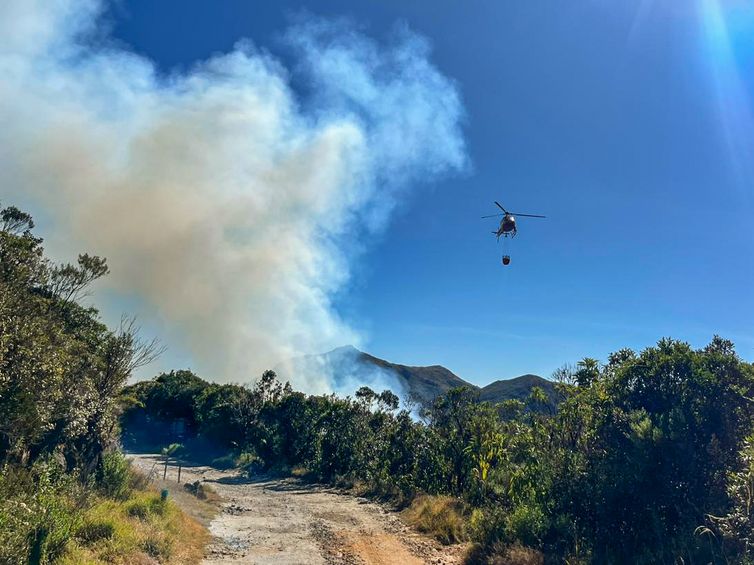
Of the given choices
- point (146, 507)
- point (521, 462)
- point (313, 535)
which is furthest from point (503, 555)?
point (146, 507)

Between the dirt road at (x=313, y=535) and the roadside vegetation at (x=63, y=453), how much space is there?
4.83 ft

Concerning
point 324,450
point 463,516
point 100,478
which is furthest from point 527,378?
point 100,478

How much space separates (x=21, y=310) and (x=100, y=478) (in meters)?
7.21

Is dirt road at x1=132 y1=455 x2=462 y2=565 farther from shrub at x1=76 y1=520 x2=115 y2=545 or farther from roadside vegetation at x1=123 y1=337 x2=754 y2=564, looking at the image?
shrub at x1=76 y1=520 x2=115 y2=545

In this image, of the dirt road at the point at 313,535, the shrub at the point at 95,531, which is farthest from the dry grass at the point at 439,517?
the shrub at the point at 95,531

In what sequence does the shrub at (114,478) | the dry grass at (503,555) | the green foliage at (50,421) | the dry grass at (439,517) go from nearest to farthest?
the green foliage at (50,421), the dry grass at (503,555), the shrub at (114,478), the dry grass at (439,517)

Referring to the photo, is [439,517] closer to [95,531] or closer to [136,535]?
[136,535]

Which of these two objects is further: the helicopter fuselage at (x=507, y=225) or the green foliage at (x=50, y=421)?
the helicopter fuselage at (x=507, y=225)

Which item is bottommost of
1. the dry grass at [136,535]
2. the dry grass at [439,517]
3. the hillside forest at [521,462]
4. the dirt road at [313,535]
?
the dirt road at [313,535]

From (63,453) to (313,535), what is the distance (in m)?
8.01

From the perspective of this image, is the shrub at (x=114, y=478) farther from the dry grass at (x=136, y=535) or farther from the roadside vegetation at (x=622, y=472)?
the roadside vegetation at (x=622, y=472)

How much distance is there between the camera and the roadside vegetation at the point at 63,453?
295 inches

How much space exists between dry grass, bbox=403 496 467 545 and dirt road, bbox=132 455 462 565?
17.0 inches

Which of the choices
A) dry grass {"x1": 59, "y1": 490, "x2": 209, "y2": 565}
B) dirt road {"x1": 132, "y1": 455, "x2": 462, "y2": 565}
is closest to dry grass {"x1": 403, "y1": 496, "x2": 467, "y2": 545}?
dirt road {"x1": 132, "y1": 455, "x2": 462, "y2": 565}
